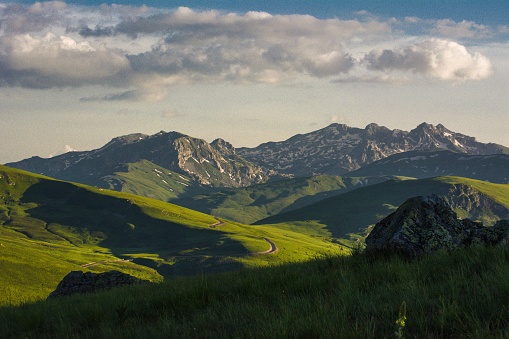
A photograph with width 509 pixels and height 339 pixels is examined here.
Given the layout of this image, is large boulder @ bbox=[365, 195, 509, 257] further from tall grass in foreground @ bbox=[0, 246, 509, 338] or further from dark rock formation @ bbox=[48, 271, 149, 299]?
dark rock formation @ bbox=[48, 271, 149, 299]

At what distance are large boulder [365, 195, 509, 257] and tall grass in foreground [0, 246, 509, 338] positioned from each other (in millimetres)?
748

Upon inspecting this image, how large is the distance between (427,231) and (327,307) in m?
5.96

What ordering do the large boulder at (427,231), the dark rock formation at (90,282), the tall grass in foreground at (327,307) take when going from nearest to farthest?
the tall grass in foreground at (327,307)
the large boulder at (427,231)
the dark rock formation at (90,282)

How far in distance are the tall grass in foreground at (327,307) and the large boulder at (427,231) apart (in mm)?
748

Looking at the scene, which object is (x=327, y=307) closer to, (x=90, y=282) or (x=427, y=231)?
(x=427, y=231)

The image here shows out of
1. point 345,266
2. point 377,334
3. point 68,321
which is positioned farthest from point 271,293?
point 68,321

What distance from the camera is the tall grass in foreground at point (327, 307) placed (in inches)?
232

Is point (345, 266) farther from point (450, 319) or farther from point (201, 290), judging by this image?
point (450, 319)

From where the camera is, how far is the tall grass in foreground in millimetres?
5883

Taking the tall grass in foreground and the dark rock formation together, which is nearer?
the tall grass in foreground

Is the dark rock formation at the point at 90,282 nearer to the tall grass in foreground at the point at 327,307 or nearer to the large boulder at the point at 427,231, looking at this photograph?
the tall grass in foreground at the point at 327,307

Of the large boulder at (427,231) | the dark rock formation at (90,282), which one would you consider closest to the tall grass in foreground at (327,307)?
the large boulder at (427,231)

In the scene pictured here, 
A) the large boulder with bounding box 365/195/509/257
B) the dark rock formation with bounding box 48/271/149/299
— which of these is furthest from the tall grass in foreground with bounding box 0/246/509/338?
the dark rock formation with bounding box 48/271/149/299

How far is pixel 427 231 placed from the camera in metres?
11.9
